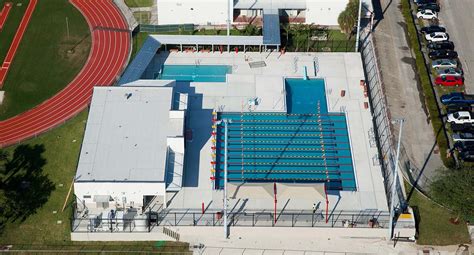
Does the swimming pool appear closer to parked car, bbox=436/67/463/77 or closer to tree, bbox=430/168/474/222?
parked car, bbox=436/67/463/77

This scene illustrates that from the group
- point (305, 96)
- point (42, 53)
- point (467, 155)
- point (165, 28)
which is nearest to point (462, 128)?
point (467, 155)

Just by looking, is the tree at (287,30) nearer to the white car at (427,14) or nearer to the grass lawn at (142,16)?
the grass lawn at (142,16)

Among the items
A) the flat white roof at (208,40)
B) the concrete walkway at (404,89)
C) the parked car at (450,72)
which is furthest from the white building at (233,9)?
the parked car at (450,72)

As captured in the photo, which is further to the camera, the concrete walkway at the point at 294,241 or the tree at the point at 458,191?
the concrete walkway at the point at 294,241

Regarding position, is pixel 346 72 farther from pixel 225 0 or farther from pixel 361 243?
pixel 361 243

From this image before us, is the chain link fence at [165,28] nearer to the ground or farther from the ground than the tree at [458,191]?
farther from the ground

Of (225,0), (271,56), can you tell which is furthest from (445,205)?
(225,0)

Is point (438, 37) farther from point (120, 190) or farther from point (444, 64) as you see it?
point (120, 190)
